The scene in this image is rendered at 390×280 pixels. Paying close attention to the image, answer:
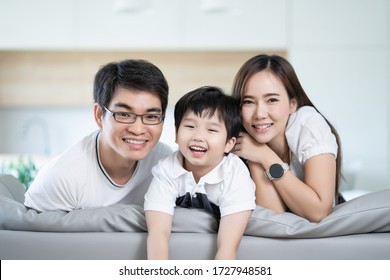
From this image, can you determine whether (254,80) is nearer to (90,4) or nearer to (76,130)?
(90,4)

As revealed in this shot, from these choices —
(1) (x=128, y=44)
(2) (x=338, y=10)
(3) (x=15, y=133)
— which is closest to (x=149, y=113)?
(1) (x=128, y=44)

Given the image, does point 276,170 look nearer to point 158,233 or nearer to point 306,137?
point 306,137

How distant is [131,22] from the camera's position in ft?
15.2

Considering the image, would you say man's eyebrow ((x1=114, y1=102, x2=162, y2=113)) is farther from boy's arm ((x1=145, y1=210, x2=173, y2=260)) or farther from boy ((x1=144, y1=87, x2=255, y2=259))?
boy's arm ((x1=145, y1=210, x2=173, y2=260))

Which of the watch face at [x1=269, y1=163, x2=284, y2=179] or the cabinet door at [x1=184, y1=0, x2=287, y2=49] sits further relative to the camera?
the cabinet door at [x1=184, y1=0, x2=287, y2=49]

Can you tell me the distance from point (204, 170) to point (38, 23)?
3.46m

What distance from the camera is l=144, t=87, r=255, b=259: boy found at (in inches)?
61.3

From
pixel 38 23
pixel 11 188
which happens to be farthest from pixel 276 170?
pixel 38 23

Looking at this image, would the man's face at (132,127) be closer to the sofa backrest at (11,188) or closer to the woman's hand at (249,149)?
the woman's hand at (249,149)

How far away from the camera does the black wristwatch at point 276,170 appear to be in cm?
175

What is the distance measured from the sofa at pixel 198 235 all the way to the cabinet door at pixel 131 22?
322 cm

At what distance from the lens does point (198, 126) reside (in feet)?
5.50

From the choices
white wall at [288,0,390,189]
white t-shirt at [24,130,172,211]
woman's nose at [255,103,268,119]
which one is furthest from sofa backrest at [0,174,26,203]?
white wall at [288,0,390,189]

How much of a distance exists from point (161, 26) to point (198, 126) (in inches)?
123
